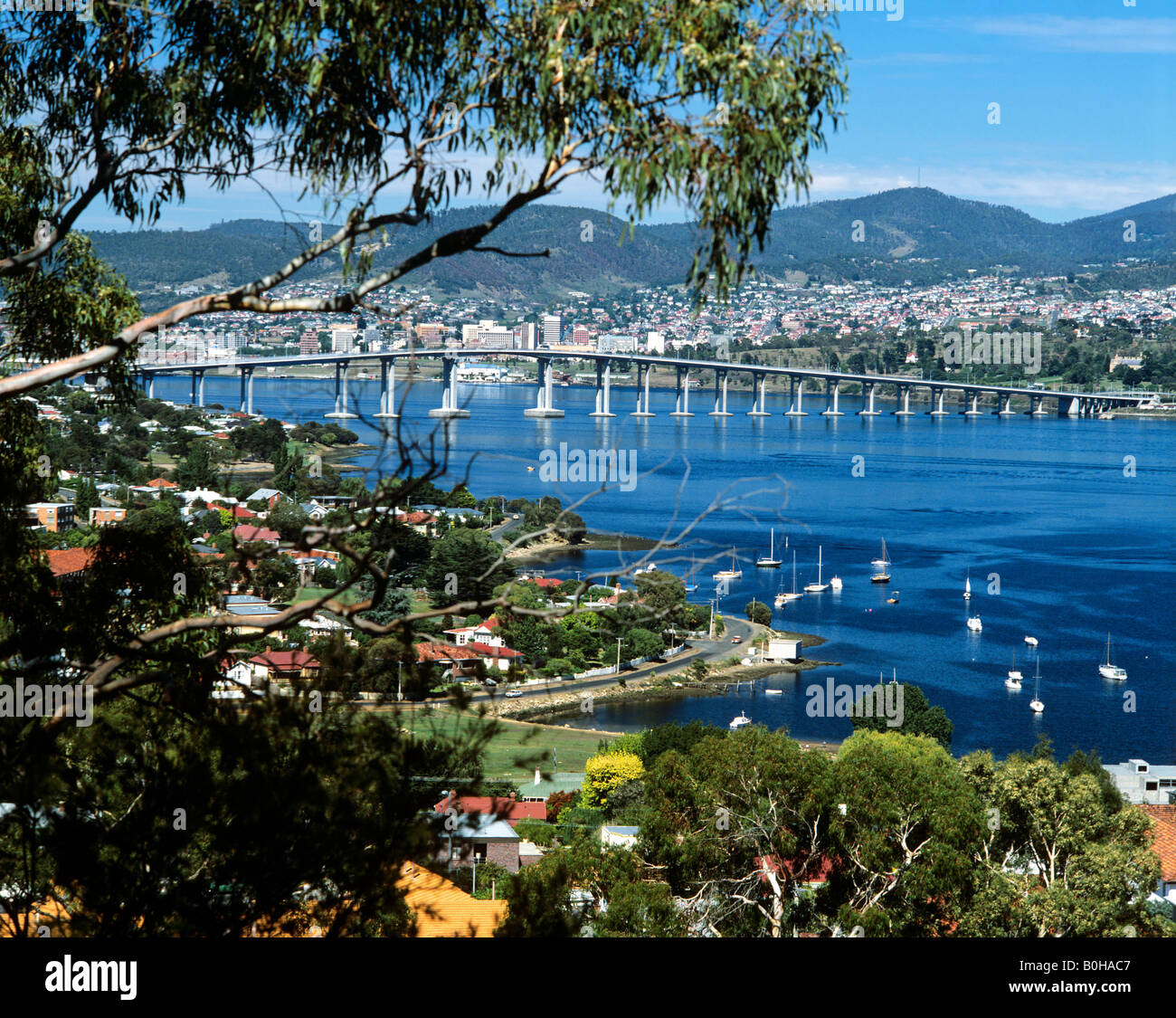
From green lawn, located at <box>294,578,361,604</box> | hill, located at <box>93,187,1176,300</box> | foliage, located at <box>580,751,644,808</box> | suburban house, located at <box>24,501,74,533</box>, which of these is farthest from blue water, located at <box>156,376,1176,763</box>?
hill, located at <box>93,187,1176,300</box>

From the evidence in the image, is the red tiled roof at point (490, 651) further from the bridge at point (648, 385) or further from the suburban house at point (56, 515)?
the bridge at point (648, 385)

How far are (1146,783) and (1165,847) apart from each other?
9.71ft

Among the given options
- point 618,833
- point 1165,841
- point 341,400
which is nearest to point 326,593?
point 618,833

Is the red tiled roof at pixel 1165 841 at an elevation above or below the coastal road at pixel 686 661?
above

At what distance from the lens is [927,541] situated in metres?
22.7

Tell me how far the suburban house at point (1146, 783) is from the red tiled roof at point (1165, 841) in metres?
0.95

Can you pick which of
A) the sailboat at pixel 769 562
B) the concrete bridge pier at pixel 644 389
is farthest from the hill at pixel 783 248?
the sailboat at pixel 769 562

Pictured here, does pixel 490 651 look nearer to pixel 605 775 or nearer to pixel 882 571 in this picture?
pixel 605 775

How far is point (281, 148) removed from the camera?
208cm

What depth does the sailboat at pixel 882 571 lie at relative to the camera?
1971 centimetres

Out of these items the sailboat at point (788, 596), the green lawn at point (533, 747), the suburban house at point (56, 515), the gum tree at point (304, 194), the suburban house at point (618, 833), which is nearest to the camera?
the gum tree at point (304, 194)

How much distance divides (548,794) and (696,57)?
26.7ft

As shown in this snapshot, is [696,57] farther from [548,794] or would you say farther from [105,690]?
[548,794]

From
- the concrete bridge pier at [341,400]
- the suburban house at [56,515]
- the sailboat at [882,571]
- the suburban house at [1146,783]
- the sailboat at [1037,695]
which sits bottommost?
the sailboat at [1037,695]
